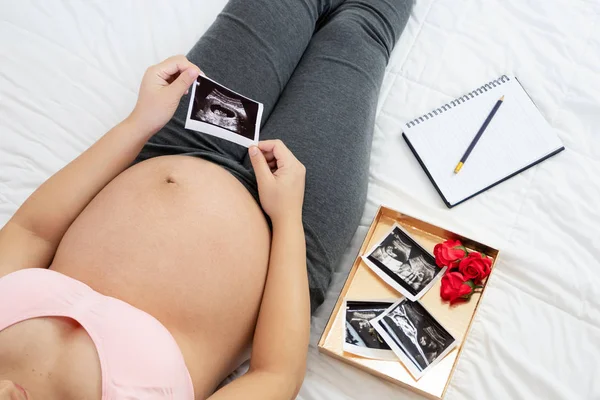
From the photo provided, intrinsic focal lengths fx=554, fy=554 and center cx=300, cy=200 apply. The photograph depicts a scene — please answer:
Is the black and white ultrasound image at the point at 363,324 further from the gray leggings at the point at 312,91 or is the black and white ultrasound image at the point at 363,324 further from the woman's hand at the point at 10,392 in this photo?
the woman's hand at the point at 10,392

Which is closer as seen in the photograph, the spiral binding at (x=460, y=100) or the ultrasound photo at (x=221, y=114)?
the ultrasound photo at (x=221, y=114)

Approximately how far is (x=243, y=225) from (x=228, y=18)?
1.71 feet

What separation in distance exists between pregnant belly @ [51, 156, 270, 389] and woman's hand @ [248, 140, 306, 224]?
4cm

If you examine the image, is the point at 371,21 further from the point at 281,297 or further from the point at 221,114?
the point at 281,297

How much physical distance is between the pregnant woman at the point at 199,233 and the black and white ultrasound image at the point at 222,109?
0.04 m

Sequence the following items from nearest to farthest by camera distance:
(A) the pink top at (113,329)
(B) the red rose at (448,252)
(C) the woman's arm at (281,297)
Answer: (A) the pink top at (113,329), (C) the woman's arm at (281,297), (B) the red rose at (448,252)

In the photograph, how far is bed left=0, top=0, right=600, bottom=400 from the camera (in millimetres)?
1113

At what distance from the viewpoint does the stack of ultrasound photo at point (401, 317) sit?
110 centimetres

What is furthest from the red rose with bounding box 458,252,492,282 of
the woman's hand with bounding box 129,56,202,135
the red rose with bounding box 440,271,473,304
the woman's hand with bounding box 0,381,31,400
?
the woman's hand with bounding box 0,381,31,400

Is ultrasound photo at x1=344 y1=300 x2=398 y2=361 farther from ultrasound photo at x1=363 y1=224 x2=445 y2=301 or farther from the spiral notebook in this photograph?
the spiral notebook

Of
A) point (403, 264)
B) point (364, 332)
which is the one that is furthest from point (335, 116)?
point (364, 332)

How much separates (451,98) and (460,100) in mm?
30

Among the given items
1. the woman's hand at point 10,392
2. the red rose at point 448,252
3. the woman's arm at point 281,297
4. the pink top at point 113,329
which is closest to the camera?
the woman's hand at point 10,392

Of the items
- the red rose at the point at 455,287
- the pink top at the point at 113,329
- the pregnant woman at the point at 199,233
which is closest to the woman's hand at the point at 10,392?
the pregnant woman at the point at 199,233
